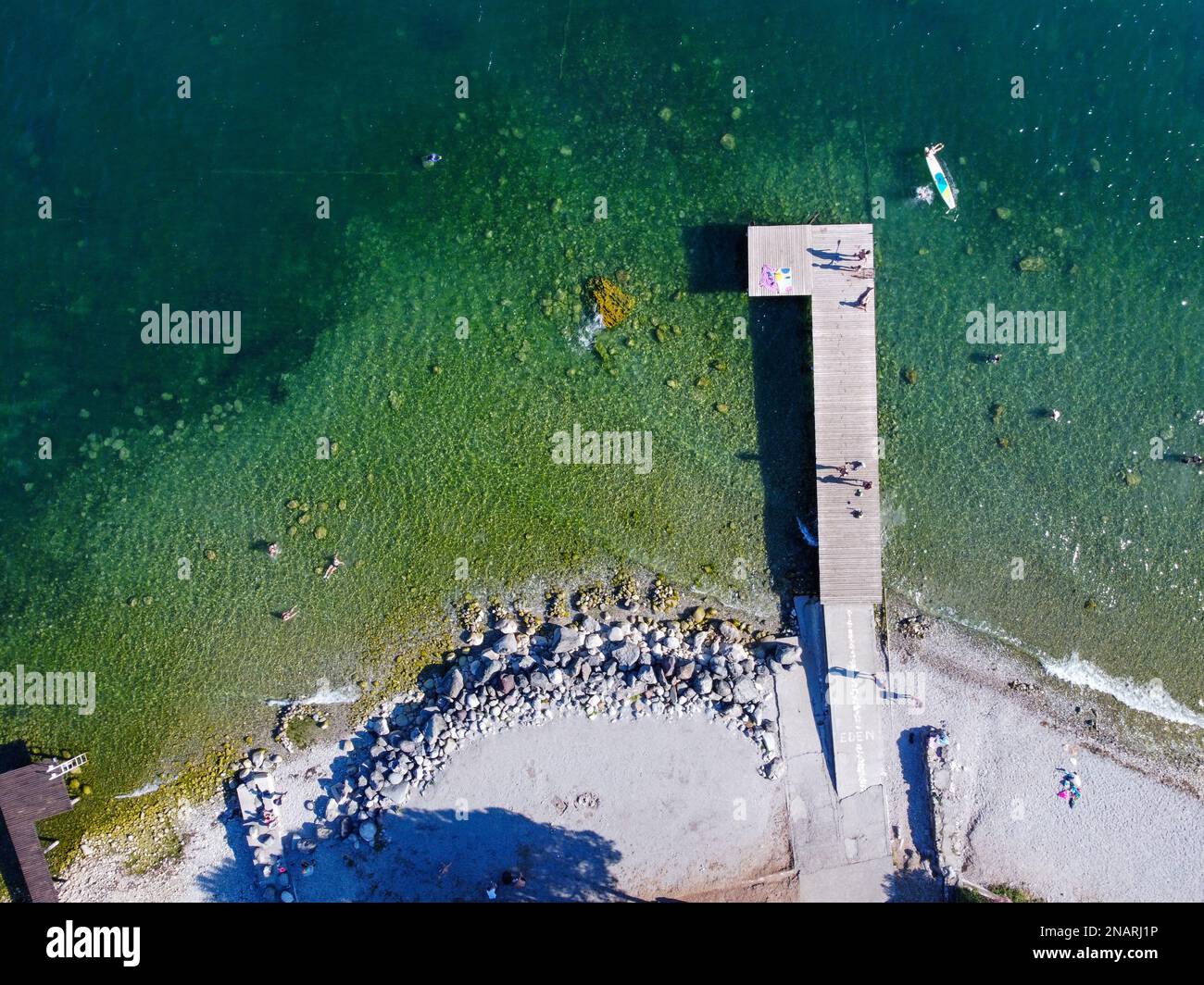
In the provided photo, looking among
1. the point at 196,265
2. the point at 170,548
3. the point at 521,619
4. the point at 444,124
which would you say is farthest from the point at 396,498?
the point at 444,124

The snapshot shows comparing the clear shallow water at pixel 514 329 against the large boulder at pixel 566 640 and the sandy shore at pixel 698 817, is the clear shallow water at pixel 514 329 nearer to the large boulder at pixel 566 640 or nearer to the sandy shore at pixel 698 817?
the large boulder at pixel 566 640

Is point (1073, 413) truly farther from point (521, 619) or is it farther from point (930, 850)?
point (521, 619)

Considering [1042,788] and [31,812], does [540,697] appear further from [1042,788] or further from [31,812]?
[1042,788]

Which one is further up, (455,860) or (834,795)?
(834,795)

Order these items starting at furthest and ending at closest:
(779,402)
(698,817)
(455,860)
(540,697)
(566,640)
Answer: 1. (779,402)
2. (566,640)
3. (540,697)
4. (698,817)
5. (455,860)

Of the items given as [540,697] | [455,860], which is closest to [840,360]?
[540,697]
